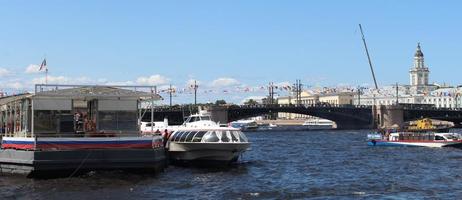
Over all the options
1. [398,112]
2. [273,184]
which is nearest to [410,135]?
[273,184]

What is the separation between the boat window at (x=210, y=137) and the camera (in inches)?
1838

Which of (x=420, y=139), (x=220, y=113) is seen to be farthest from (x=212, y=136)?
Result: (x=220, y=113)

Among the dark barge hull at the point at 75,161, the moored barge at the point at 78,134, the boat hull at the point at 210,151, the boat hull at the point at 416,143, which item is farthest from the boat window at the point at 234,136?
the boat hull at the point at 416,143

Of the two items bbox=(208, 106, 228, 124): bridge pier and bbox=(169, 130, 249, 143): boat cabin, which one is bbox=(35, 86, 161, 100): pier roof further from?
bbox=(208, 106, 228, 124): bridge pier

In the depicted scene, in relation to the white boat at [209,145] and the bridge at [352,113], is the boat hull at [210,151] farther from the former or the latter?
the bridge at [352,113]

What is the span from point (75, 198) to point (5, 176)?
29.3 feet

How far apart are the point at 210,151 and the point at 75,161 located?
1328 cm

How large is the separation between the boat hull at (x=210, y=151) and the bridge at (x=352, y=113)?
119227 mm

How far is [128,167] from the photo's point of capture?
36.4 metres

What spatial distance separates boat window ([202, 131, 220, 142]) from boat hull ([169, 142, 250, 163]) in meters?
0.44

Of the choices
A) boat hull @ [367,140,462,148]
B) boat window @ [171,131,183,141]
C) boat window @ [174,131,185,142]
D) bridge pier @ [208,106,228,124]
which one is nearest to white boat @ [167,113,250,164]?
boat window @ [174,131,185,142]

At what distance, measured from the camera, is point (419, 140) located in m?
80.4

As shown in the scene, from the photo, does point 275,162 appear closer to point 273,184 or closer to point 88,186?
point 273,184

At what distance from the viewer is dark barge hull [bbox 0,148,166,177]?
1372 inches
